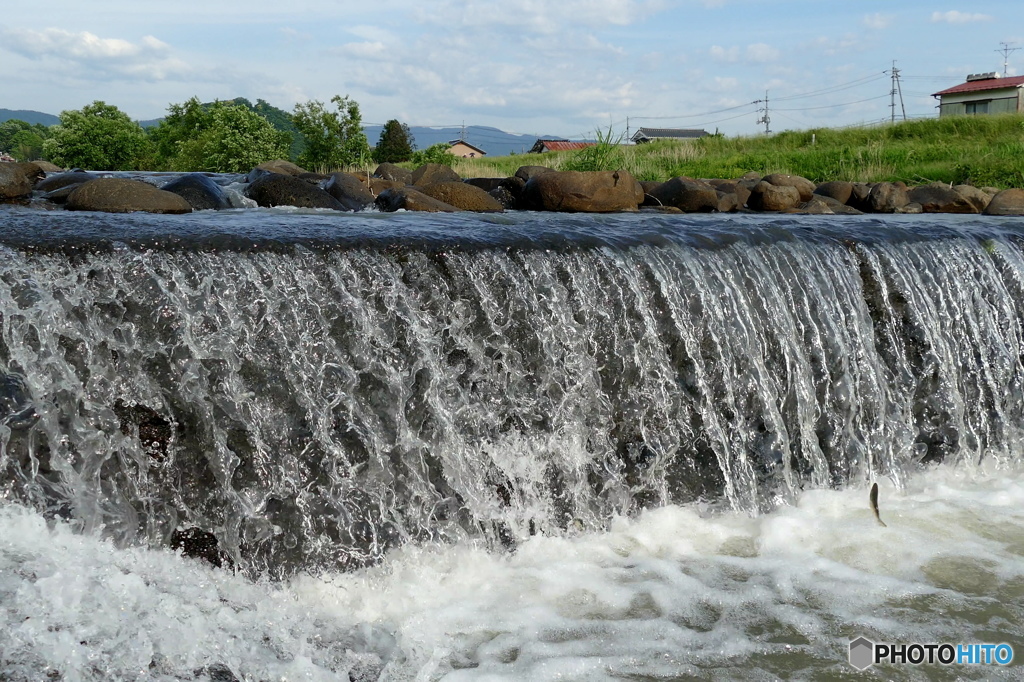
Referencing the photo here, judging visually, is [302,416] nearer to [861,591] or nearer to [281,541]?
[281,541]

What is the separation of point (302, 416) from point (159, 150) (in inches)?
1679

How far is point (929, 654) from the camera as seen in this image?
3.16m

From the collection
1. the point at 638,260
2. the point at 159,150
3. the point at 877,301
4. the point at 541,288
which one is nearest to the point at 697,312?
the point at 638,260

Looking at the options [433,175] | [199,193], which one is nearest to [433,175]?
[433,175]

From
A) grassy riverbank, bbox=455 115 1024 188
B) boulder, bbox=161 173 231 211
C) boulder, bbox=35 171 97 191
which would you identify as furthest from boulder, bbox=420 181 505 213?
grassy riverbank, bbox=455 115 1024 188

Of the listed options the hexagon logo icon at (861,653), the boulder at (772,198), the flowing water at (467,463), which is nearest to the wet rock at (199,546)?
the flowing water at (467,463)

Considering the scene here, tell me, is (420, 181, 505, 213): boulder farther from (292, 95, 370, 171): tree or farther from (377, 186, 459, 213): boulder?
(292, 95, 370, 171): tree

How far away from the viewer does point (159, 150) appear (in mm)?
42250

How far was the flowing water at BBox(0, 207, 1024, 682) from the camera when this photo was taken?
126 inches

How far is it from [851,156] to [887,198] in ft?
23.8

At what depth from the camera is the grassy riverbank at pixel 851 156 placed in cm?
1563

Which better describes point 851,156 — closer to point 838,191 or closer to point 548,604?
point 838,191

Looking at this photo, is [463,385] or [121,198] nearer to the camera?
[463,385]

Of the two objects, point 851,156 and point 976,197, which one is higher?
point 851,156
